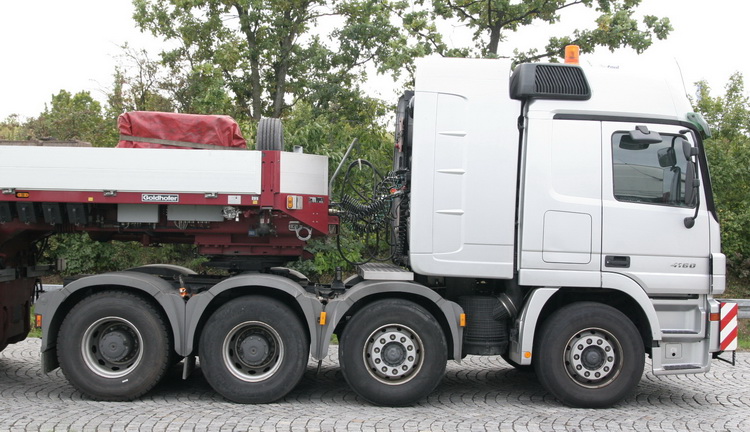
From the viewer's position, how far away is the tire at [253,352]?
270 inches

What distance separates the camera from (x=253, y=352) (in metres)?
6.89

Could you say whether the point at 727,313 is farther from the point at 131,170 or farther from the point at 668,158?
the point at 131,170

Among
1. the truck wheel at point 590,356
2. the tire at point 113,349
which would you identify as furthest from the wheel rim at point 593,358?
the tire at point 113,349

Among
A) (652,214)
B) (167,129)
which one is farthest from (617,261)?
(167,129)

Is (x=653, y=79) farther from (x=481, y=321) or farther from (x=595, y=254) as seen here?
(x=481, y=321)

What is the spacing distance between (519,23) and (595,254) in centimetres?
1444

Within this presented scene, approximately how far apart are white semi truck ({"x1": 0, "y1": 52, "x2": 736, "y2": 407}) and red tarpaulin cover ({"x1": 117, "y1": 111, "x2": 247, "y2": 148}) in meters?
0.31

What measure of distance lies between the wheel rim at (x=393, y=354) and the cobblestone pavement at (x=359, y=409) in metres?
0.34

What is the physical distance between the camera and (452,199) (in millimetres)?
6852

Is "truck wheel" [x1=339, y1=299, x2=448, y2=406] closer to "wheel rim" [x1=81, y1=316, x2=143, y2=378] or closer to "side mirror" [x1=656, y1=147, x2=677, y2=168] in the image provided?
"wheel rim" [x1=81, y1=316, x2=143, y2=378]

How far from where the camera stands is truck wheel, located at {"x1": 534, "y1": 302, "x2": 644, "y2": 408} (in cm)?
688

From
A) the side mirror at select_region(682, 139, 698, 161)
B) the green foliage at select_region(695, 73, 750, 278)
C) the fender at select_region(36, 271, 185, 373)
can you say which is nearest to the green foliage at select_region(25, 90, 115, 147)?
the fender at select_region(36, 271, 185, 373)

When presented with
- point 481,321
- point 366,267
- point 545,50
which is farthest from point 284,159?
point 545,50

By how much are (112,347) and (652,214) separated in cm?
546
